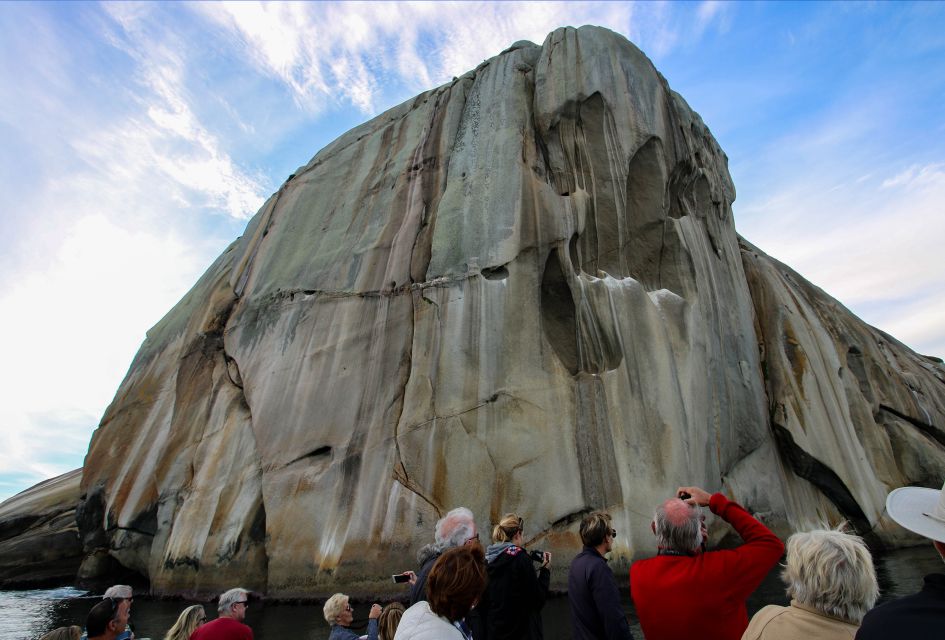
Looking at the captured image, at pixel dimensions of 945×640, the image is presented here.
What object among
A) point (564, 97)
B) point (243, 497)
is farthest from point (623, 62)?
point (243, 497)

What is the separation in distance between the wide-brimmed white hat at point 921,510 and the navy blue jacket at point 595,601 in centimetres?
145

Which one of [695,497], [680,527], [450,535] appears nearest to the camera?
[680,527]

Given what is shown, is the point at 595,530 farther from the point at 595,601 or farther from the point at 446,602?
the point at 446,602

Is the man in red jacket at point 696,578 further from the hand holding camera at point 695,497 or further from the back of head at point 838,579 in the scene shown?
the back of head at point 838,579

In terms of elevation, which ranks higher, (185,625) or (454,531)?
(454,531)

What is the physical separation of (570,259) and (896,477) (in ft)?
45.3

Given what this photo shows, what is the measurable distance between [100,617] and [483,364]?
914cm

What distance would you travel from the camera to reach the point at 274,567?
38.6 ft

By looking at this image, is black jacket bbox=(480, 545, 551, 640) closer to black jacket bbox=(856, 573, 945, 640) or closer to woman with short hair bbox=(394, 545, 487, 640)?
woman with short hair bbox=(394, 545, 487, 640)

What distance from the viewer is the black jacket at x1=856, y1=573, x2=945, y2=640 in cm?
151

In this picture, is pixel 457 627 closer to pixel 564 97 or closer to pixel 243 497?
pixel 243 497

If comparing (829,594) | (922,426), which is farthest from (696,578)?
(922,426)

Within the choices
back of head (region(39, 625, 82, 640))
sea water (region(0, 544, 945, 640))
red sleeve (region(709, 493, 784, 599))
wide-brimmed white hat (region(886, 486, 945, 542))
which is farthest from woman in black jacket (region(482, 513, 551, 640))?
sea water (region(0, 544, 945, 640))

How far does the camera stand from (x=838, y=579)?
80.7 inches
